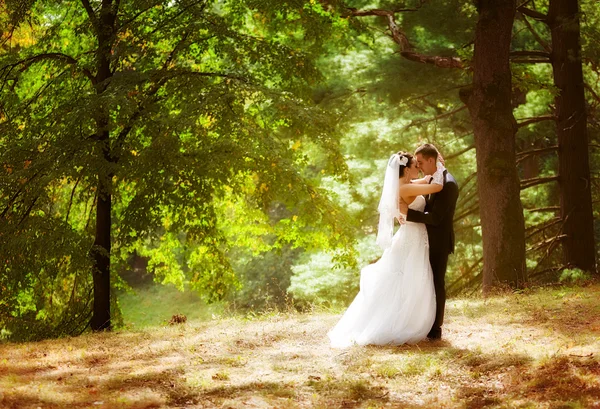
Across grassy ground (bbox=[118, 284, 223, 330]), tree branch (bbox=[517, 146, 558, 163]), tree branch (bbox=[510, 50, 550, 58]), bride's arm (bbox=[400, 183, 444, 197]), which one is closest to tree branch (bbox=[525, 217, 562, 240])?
tree branch (bbox=[517, 146, 558, 163])

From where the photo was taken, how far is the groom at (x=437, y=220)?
24.1 ft

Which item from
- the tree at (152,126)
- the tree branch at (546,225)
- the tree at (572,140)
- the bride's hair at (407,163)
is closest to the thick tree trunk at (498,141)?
the tree at (152,126)

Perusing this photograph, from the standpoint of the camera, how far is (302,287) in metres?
20.5

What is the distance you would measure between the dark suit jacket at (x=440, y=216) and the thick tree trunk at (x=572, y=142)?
22.3 ft

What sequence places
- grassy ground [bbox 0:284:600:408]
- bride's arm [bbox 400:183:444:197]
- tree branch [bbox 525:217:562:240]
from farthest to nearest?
tree branch [bbox 525:217:562:240], bride's arm [bbox 400:183:444:197], grassy ground [bbox 0:284:600:408]

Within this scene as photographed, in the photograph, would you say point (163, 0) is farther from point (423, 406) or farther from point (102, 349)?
point (423, 406)

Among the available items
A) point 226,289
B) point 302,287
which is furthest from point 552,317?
point 302,287

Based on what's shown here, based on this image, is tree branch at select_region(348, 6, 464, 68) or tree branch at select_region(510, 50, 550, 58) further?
tree branch at select_region(510, 50, 550, 58)

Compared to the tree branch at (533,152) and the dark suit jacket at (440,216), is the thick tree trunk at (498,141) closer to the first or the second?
the tree branch at (533,152)

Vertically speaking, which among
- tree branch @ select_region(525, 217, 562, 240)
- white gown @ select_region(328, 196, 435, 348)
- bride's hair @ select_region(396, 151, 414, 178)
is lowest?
white gown @ select_region(328, 196, 435, 348)

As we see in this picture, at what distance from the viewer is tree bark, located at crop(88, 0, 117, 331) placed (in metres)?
9.45

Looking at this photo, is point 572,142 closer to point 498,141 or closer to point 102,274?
point 498,141

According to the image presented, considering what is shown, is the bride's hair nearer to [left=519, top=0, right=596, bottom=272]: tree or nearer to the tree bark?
the tree bark

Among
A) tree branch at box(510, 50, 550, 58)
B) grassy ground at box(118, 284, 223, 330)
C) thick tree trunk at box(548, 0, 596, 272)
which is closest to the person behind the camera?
tree branch at box(510, 50, 550, 58)
